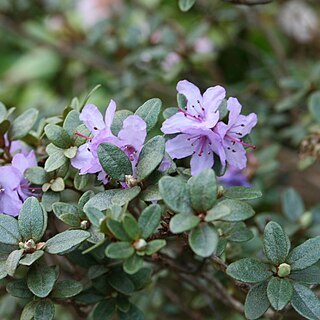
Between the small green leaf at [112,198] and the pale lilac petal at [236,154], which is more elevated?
the small green leaf at [112,198]

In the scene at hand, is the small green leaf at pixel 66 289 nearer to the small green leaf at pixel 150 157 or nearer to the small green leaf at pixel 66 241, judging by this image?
the small green leaf at pixel 66 241

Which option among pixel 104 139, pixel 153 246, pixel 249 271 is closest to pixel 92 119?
pixel 104 139

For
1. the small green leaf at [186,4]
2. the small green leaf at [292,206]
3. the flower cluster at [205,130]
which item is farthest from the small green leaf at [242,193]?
the small green leaf at [292,206]

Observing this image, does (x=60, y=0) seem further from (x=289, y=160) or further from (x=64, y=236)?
(x=64, y=236)

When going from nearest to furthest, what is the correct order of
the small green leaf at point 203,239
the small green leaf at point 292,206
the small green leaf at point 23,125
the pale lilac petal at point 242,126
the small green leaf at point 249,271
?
the small green leaf at point 203,239 < the small green leaf at point 249,271 < the pale lilac petal at point 242,126 < the small green leaf at point 23,125 < the small green leaf at point 292,206

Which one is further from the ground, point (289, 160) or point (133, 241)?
point (133, 241)

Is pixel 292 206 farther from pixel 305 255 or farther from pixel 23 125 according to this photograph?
pixel 23 125

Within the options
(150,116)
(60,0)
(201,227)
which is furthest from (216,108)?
(60,0)

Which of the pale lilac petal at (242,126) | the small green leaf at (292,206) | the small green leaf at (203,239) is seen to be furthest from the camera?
the small green leaf at (292,206)
